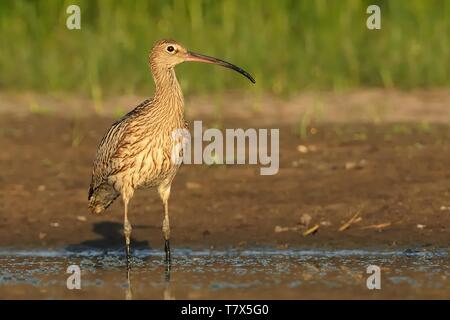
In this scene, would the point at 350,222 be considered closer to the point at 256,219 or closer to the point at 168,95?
the point at 256,219

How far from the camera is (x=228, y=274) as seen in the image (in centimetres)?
883

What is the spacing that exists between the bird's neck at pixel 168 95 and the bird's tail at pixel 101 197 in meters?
0.86

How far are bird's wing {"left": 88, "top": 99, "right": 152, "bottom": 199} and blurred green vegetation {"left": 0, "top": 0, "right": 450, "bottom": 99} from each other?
481 cm

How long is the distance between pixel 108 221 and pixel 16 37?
5606 millimetres

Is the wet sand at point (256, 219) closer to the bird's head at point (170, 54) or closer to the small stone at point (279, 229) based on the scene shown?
the small stone at point (279, 229)

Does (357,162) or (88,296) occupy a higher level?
(357,162)

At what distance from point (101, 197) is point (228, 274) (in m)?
1.55

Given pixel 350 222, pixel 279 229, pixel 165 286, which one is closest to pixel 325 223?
pixel 350 222

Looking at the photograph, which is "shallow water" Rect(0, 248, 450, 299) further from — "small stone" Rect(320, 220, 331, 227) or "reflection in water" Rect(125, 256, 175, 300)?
"small stone" Rect(320, 220, 331, 227)

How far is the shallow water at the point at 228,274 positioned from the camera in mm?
8211

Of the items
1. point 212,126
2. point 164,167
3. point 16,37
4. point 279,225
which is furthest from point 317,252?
point 16,37

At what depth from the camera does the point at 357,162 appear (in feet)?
38.2
